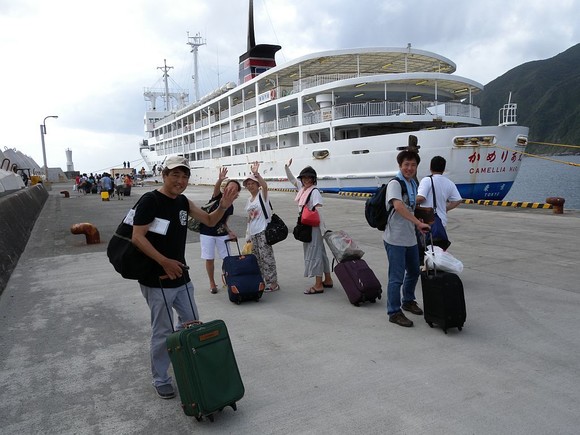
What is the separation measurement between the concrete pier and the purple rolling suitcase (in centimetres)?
10

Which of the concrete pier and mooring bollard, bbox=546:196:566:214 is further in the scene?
mooring bollard, bbox=546:196:566:214

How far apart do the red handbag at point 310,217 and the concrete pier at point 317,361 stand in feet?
2.74

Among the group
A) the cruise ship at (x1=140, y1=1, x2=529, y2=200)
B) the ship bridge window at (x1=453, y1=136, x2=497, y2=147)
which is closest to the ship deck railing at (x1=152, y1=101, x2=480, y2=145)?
the cruise ship at (x1=140, y1=1, x2=529, y2=200)

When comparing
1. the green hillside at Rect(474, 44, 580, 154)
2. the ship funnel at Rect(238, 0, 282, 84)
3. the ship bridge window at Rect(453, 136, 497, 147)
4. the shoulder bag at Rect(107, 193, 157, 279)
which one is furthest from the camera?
the green hillside at Rect(474, 44, 580, 154)

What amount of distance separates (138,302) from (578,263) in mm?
5738

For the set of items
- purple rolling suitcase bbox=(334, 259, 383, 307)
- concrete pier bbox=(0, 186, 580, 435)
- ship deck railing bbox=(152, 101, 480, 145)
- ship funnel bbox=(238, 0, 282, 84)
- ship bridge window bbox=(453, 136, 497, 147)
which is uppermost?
ship funnel bbox=(238, 0, 282, 84)

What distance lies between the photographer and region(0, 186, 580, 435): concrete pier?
233 centimetres

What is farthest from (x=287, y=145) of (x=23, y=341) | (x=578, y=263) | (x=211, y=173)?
(x=23, y=341)

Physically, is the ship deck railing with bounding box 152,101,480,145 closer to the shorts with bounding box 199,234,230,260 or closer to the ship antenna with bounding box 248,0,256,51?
the ship antenna with bounding box 248,0,256,51

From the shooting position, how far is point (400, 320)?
12.0ft

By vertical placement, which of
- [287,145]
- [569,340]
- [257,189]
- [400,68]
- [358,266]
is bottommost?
[569,340]

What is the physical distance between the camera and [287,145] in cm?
2370

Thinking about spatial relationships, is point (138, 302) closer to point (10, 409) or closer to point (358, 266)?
point (10, 409)

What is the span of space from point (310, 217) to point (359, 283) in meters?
0.92
